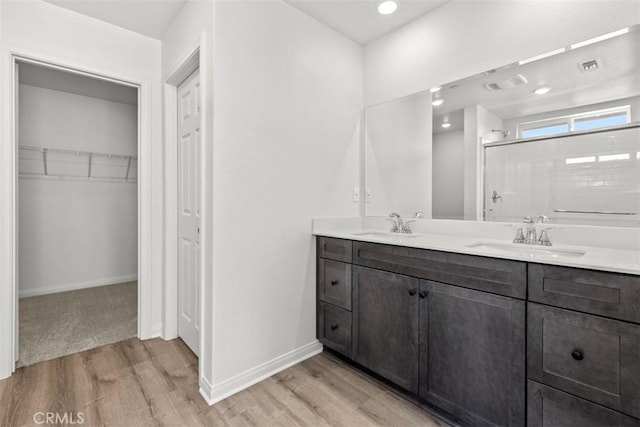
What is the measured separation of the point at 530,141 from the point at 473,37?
76 centimetres

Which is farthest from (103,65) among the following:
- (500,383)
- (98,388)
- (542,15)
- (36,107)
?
(500,383)

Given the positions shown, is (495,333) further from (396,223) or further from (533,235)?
(396,223)

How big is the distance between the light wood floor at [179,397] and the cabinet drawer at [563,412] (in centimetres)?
52

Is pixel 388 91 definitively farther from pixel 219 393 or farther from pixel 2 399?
pixel 2 399

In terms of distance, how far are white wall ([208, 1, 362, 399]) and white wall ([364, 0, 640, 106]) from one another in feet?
1.17

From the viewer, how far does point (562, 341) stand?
3.83 feet

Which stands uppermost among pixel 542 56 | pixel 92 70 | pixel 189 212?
pixel 92 70

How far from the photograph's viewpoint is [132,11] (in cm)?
216

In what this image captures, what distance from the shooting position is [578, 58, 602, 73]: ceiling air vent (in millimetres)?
Result: 1532

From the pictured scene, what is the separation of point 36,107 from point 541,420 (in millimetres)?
5166

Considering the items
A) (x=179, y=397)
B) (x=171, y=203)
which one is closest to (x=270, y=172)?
(x=171, y=203)

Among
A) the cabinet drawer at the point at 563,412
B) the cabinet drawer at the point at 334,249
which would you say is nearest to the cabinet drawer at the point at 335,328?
the cabinet drawer at the point at 334,249

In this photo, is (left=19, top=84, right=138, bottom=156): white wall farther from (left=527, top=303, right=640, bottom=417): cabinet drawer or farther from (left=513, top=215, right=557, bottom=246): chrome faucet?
(left=527, top=303, right=640, bottom=417): cabinet drawer

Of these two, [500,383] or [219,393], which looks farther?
[219,393]
